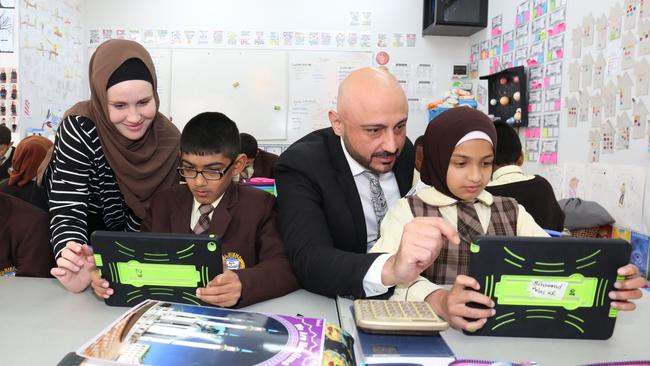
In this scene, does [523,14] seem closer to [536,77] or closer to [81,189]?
[536,77]

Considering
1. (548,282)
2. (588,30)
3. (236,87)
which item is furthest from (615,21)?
(236,87)

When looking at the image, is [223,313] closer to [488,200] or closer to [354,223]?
[354,223]

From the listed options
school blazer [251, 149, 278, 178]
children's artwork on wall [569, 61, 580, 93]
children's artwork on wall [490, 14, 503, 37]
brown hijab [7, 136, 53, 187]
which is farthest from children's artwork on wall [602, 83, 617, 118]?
brown hijab [7, 136, 53, 187]

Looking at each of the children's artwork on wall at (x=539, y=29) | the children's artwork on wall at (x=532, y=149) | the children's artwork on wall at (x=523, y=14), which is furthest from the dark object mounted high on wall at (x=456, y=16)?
the children's artwork on wall at (x=532, y=149)

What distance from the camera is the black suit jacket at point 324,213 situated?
1110 millimetres

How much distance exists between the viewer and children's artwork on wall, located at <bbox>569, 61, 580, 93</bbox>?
9.61 feet

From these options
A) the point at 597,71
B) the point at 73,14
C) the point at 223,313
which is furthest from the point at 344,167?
the point at 73,14

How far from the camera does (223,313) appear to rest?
839 millimetres

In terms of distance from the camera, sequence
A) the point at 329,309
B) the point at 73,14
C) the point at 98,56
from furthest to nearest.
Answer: the point at 73,14 < the point at 98,56 < the point at 329,309

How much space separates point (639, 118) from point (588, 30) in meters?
0.71

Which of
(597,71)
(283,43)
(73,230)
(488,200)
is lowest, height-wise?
(73,230)

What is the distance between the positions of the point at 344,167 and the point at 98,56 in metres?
0.91

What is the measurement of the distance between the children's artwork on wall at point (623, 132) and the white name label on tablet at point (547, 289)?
2.00 metres

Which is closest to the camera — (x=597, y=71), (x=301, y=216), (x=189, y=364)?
(x=189, y=364)
